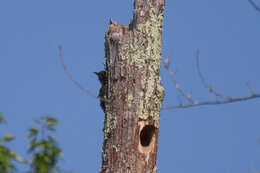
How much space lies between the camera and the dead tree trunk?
5543 millimetres

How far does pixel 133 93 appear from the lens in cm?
559

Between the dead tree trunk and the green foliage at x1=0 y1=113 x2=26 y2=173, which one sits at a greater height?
the dead tree trunk

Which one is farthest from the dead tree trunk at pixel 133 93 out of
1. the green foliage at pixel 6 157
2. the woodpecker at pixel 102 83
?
the green foliage at pixel 6 157

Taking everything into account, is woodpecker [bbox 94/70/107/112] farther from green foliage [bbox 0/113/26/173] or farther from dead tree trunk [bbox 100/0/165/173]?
green foliage [bbox 0/113/26/173]

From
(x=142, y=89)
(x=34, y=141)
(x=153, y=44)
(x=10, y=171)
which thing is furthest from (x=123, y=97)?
(x=10, y=171)

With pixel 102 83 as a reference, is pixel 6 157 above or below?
below

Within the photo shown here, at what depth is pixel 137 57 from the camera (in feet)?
18.6

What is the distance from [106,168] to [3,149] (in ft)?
7.39

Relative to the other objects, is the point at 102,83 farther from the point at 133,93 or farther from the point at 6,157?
the point at 6,157

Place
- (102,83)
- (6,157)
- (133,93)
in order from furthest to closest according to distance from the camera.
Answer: (102,83) → (133,93) → (6,157)

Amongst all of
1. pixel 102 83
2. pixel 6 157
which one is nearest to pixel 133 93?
pixel 102 83

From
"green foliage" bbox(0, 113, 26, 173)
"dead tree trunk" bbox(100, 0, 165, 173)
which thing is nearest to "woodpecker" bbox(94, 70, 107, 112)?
"dead tree trunk" bbox(100, 0, 165, 173)

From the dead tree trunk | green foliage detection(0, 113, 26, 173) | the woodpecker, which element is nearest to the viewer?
green foliage detection(0, 113, 26, 173)

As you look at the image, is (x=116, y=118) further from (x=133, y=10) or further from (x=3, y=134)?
(x=3, y=134)
